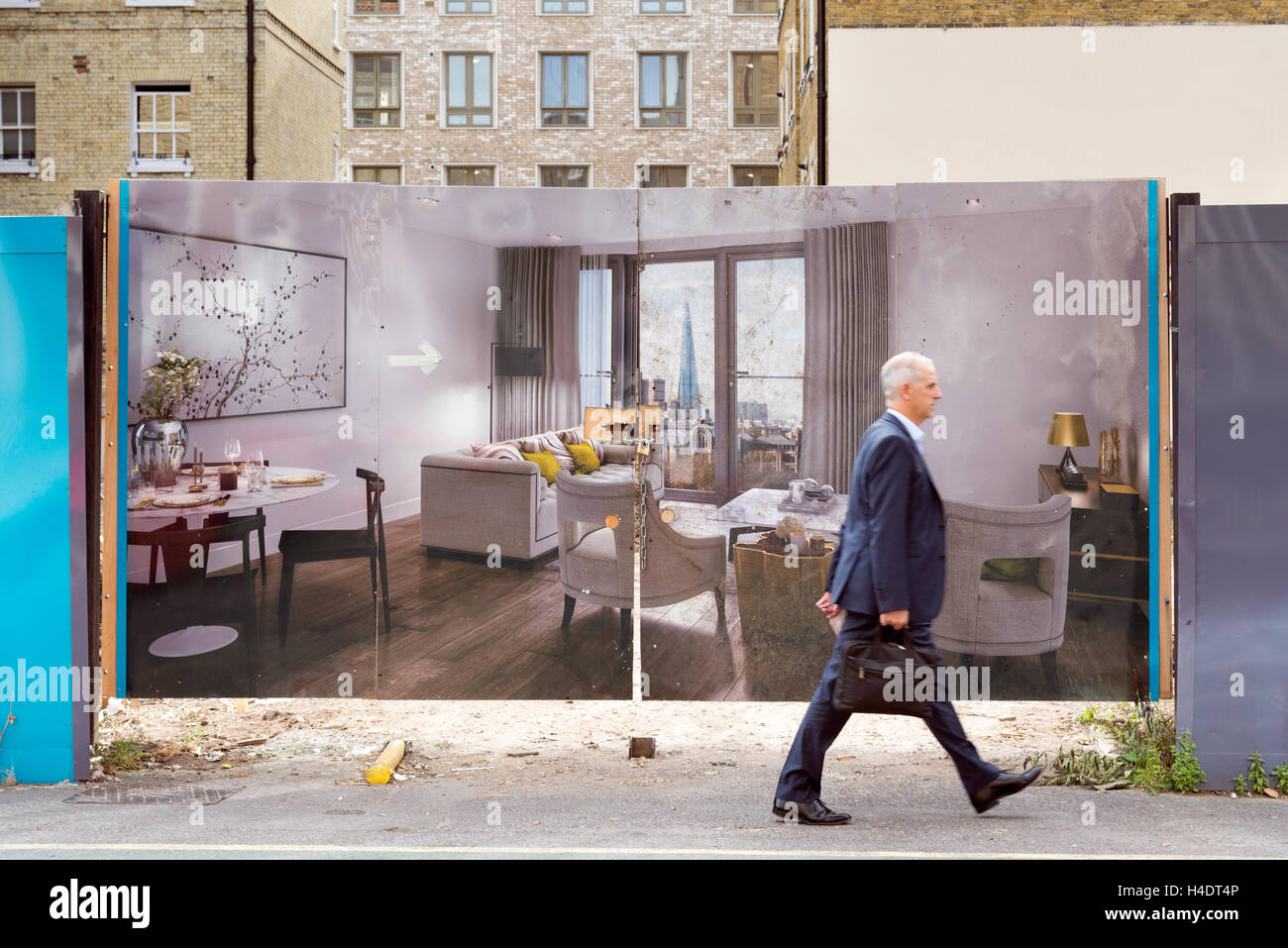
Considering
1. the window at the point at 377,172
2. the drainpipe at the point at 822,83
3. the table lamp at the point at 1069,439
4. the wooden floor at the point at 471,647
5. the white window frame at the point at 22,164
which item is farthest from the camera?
the window at the point at 377,172

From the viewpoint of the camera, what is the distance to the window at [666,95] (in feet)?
113

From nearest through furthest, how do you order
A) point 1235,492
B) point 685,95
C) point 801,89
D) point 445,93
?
point 1235,492 → point 801,89 → point 685,95 → point 445,93

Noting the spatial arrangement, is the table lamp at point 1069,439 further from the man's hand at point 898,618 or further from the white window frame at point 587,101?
the white window frame at point 587,101

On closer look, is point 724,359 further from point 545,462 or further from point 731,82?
point 731,82

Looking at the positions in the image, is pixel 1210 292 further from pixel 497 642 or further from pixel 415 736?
pixel 415 736

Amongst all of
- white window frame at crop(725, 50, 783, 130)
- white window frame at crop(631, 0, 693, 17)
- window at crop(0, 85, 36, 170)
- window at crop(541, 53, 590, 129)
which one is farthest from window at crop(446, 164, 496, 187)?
window at crop(0, 85, 36, 170)

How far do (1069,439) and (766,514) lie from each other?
1.61 m

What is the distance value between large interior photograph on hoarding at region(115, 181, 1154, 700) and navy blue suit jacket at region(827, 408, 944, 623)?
103cm

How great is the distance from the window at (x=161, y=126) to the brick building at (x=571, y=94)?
36.3 feet

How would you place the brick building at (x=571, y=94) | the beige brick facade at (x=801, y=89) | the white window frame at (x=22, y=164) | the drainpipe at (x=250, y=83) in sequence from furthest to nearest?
1. the brick building at (x=571, y=94)
2. the white window frame at (x=22, y=164)
3. the drainpipe at (x=250, y=83)
4. the beige brick facade at (x=801, y=89)

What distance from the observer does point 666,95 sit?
34.5 meters

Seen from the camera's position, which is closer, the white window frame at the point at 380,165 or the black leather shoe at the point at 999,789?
the black leather shoe at the point at 999,789

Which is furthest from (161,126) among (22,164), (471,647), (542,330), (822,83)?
(471,647)

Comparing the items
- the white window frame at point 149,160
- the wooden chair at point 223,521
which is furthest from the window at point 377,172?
the wooden chair at point 223,521
